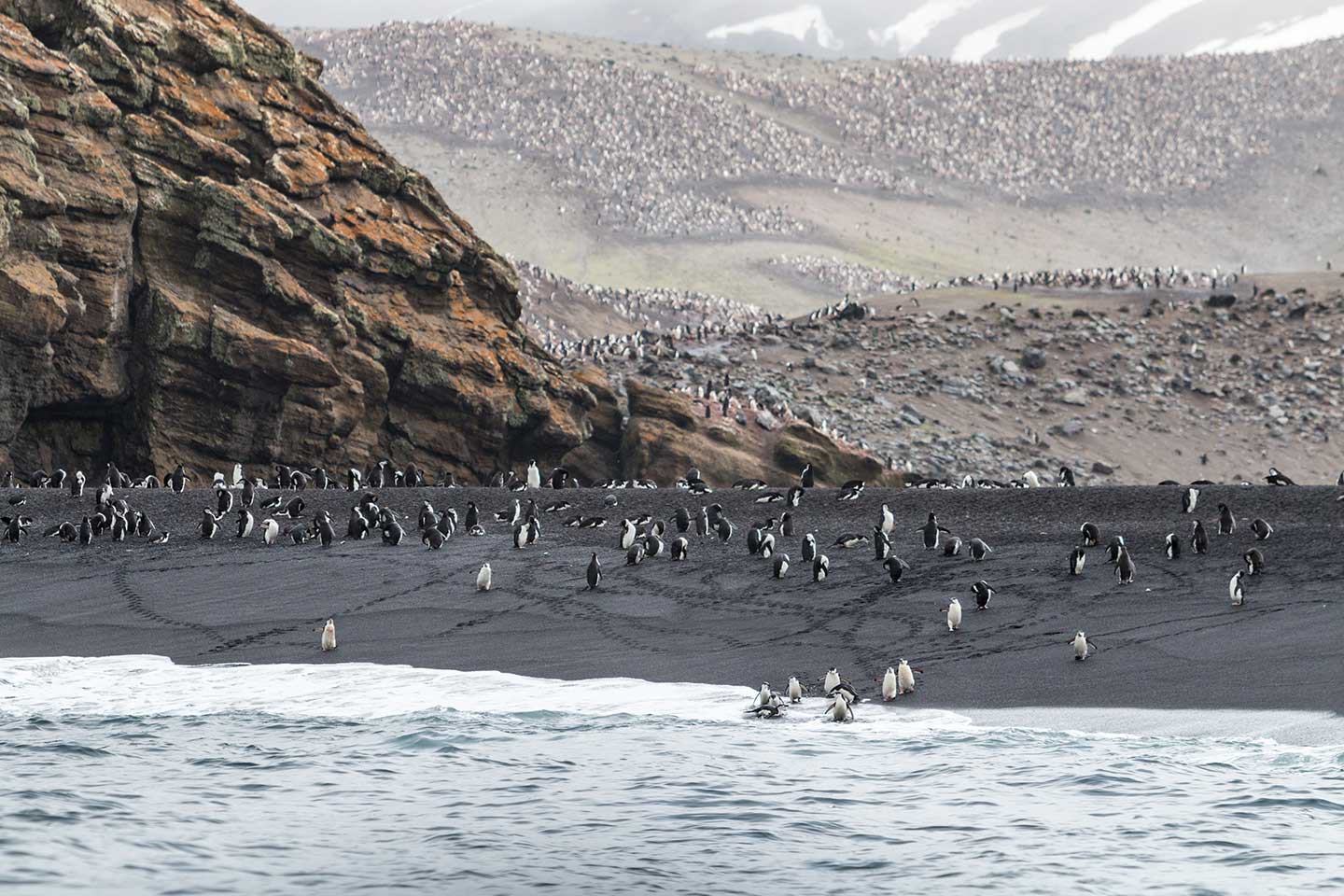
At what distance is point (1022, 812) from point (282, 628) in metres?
11.8

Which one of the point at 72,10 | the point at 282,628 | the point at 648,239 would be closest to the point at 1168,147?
the point at 648,239

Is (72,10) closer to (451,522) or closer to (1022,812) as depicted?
(451,522)

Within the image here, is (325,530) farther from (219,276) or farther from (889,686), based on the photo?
(889,686)

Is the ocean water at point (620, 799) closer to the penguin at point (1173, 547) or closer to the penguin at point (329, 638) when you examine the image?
the penguin at point (329, 638)

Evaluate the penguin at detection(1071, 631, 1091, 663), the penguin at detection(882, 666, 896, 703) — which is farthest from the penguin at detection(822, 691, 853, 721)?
the penguin at detection(1071, 631, 1091, 663)

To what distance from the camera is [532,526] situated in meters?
25.4

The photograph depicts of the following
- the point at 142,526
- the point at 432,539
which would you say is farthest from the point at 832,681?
the point at 142,526

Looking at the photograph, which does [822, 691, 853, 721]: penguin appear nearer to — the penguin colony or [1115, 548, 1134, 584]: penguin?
the penguin colony

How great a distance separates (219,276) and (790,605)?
59.8 ft

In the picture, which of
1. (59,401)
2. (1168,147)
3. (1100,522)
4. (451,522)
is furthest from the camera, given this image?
(1168,147)

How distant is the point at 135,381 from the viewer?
31766 mm

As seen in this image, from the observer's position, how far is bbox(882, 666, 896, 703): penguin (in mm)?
15758

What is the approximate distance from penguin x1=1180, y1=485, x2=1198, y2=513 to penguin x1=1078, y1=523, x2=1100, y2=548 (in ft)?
9.33

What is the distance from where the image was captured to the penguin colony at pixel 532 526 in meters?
21.3
